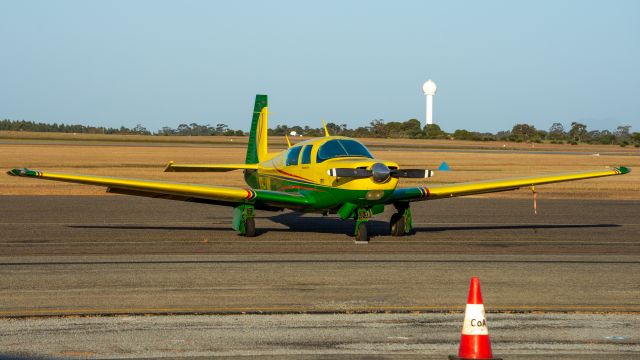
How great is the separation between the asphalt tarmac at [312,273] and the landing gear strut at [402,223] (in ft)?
1.02

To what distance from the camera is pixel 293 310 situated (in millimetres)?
11234

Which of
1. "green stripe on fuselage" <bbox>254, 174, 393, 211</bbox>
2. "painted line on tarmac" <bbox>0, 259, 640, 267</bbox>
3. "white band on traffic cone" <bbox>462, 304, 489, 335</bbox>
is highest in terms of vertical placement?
"green stripe on fuselage" <bbox>254, 174, 393, 211</bbox>

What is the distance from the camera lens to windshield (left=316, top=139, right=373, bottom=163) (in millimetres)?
19422

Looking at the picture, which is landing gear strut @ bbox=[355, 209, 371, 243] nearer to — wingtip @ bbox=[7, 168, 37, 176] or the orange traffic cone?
wingtip @ bbox=[7, 168, 37, 176]

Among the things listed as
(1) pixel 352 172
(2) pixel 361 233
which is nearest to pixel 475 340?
(1) pixel 352 172

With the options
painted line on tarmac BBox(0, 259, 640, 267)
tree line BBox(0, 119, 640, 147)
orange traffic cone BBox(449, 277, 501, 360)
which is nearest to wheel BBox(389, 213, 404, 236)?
painted line on tarmac BBox(0, 259, 640, 267)

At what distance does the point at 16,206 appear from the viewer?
27.2 meters

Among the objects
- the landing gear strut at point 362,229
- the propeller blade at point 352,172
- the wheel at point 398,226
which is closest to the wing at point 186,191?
the landing gear strut at point 362,229

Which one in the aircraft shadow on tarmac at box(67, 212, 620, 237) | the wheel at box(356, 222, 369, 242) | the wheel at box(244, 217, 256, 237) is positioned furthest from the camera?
the aircraft shadow on tarmac at box(67, 212, 620, 237)

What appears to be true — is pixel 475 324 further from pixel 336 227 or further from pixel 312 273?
pixel 336 227

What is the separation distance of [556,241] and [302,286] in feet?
25.9

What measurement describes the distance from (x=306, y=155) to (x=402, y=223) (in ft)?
7.92

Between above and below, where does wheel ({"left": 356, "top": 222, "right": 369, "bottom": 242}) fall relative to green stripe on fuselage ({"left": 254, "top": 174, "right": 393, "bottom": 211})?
below

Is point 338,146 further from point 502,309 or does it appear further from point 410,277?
point 502,309
